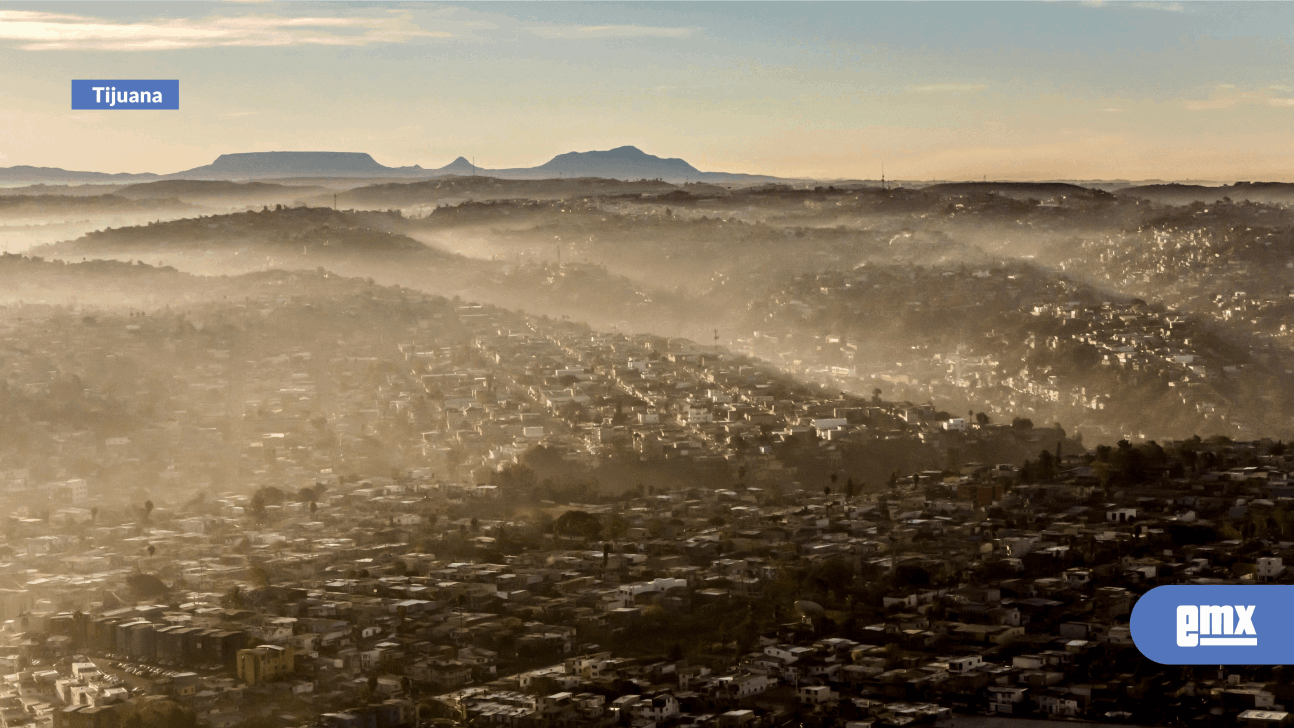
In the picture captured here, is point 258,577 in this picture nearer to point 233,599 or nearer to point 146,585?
point 233,599

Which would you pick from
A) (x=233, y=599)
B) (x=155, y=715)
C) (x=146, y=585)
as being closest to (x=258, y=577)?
(x=233, y=599)

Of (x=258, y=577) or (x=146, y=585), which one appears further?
(x=258, y=577)

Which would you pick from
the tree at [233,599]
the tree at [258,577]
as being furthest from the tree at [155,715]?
the tree at [258,577]

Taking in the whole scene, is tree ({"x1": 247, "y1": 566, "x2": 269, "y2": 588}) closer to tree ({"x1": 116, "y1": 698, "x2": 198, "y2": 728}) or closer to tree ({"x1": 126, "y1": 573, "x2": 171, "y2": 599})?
tree ({"x1": 126, "y1": 573, "x2": 171, "y2": 599})

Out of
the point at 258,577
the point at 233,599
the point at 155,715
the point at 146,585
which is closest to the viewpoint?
A: the point at 155,715

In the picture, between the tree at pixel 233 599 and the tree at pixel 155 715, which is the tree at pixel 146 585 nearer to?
the tree at pixel 233 599

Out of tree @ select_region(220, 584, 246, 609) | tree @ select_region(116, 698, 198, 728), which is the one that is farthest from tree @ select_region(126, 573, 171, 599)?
tree @ select_region(116, 698, 198, 728)

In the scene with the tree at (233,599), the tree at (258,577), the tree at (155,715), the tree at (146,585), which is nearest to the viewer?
the tree at (155,715)

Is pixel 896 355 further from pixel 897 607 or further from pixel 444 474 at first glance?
pixel 897 607

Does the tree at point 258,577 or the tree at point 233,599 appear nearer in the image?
the tree at point 233,599

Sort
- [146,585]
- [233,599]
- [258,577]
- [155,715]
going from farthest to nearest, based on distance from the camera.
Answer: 1. [258,577]
2. [146,585]
3. [233,599]
4. [155,715]

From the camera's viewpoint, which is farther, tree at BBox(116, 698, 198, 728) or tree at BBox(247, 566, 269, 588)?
tree at BBox(247, 566, 269, 588)
